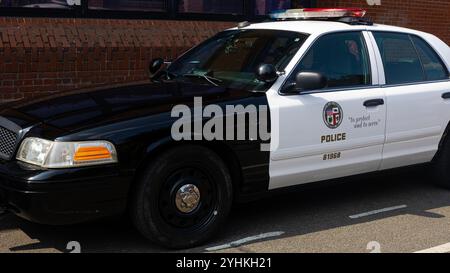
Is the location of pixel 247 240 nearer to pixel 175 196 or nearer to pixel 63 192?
pixel 175 196

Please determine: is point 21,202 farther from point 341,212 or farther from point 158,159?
point 341,212

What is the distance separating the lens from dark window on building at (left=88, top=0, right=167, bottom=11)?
796 cm

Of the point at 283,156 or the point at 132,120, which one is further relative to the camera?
the point at 283,156

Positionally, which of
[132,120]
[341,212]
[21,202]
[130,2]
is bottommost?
[341,212]

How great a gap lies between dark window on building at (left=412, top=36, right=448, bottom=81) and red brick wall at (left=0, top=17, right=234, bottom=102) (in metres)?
3.76

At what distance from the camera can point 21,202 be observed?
3588 millimetres

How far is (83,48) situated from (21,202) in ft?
14.2

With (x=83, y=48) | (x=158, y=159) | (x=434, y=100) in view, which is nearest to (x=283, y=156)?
(x=158, y=159)

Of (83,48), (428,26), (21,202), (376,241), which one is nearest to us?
(21,202)

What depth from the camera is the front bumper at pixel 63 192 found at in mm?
3545

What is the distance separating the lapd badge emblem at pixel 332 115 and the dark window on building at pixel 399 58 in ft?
2.45

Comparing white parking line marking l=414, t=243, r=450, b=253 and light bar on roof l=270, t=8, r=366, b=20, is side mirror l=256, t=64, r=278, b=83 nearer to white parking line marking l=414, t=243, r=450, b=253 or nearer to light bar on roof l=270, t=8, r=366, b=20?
light bar on roof l=270, t=8, r=366, b=20

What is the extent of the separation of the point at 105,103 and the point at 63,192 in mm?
847

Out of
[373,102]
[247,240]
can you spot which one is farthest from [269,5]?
[247,240]
